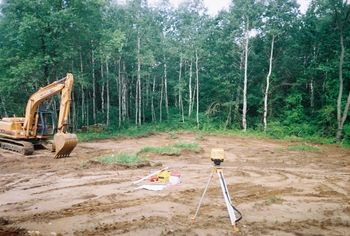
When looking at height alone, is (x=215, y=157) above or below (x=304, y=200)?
above

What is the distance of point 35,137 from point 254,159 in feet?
34.9

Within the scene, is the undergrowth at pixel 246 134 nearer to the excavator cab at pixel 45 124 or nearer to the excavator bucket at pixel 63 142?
the excavator cab at pixel 45 124

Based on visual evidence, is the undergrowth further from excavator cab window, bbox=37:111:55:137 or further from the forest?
excavator cab window, bbox=37:111:55:137

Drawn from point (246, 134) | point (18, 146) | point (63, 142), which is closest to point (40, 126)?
point (18, 146)

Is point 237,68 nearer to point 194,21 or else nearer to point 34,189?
point 194,21

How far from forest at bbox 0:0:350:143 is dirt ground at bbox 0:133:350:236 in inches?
512

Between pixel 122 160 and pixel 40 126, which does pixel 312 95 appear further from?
pixel 40 126

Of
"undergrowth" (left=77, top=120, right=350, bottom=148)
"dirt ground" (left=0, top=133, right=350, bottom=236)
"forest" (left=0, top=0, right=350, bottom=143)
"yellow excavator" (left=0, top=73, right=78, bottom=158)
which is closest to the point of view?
"dirt ground" (left=0, top=133, right=350, bottom=236)

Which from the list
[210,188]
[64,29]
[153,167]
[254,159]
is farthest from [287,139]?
[64,29]

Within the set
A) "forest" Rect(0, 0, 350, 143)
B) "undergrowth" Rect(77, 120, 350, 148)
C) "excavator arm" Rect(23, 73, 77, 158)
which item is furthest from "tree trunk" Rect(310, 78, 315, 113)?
"excavator arm" Rect(23, 73, 77, 158)

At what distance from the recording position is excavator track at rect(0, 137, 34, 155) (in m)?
16.4

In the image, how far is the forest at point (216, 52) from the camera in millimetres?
25562

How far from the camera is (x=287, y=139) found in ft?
80.0

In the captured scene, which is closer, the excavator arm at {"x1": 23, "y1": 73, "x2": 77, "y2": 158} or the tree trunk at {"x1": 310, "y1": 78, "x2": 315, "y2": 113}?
the excavator arm at {"x1": 23, "y1": 73, "x2": 77, "y2": 158}
